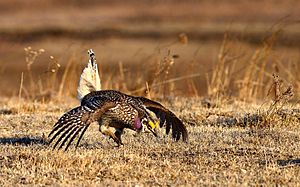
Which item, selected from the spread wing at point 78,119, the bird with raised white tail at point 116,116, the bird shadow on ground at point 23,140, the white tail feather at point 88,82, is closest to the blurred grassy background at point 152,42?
the white tail feather at point 88,82

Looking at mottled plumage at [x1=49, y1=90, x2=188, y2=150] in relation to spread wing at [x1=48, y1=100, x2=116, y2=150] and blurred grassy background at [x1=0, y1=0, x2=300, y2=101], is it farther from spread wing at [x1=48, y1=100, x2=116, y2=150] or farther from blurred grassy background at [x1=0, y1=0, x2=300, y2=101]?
blurred grassy background at [x1=0, y1=0, x2=300, y2=101]

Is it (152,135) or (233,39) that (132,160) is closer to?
(152,135)

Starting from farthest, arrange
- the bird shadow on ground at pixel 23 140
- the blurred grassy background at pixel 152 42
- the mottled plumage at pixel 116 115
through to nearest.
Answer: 1. the blurred grassy background at pixel 152 42
2. the bird shadow on ground at pixel 23 140
3. the mottled plumage at pixel 116 115

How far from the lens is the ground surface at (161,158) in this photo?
6973mm

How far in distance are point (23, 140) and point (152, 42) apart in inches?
881

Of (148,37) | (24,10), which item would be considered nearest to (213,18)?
(148,37)

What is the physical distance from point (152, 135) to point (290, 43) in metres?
18.5

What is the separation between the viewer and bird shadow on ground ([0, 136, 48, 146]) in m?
8.59

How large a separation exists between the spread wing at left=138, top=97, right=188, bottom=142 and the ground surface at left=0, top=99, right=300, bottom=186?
13 centimetres

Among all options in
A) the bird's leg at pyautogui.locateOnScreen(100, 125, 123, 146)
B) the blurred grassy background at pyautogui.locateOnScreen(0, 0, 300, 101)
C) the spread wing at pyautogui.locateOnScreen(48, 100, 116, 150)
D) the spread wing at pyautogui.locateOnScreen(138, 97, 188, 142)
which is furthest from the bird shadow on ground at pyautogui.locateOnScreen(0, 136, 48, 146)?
the blurred grassy background at pyautogui.locateOnScreen(0, 0, 300, 101)

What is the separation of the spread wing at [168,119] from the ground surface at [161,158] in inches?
5.0

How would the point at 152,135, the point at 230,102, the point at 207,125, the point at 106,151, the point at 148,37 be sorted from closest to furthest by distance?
1. the point at 106,151
2. the point at 152,135
3. the point at 207,125
4. the point at 230,102
5. the point at 148,37

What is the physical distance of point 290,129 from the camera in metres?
9.12

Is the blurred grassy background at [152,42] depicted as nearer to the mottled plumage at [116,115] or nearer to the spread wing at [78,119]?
the mottled plumage at [116,115]
